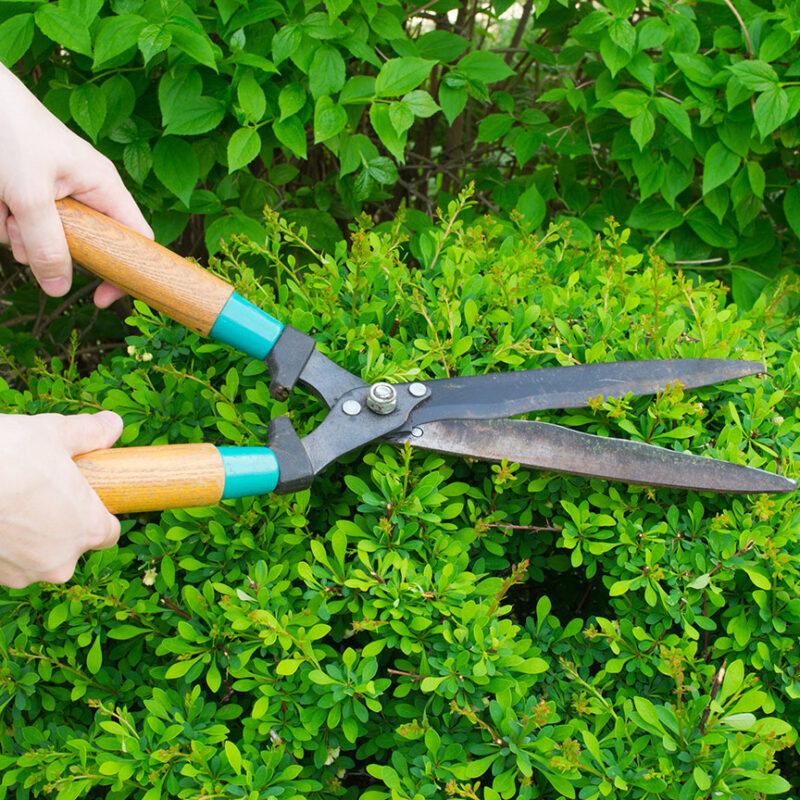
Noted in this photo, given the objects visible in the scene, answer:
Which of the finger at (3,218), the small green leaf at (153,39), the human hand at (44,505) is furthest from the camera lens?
the small green leaf at (153,39)

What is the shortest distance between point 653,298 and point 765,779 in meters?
1.06

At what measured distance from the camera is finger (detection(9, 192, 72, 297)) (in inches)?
57.8

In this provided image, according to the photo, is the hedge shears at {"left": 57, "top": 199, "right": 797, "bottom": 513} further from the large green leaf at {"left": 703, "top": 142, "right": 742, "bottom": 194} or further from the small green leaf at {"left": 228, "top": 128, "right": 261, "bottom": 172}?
the large green leaf at {"left": 703, "top": 142, "right": 742, "bottom": 194}

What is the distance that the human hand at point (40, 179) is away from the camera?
4.81ft

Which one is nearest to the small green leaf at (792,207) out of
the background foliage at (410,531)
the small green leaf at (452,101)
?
the background foliage at (410,531)

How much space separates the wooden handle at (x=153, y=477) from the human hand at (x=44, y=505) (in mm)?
32

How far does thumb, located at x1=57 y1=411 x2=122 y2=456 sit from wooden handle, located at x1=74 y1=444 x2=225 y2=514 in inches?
0.8

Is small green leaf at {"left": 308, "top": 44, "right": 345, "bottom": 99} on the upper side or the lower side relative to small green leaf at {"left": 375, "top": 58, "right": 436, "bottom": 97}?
upper

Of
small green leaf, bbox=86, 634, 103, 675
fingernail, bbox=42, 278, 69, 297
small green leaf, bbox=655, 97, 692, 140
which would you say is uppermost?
fingernail, bbox=42, 278, 69, 297

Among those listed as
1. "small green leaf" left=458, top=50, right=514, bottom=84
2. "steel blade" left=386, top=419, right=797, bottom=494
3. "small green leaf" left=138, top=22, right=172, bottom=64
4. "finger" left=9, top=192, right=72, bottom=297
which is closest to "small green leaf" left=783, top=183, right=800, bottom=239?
"small green leaf" left=458, top=50, right=514, bottom=84

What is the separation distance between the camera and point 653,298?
1.85 metres

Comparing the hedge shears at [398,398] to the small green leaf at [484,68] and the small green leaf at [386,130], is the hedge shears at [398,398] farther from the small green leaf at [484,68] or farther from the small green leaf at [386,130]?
the small green leaf at [484,68]

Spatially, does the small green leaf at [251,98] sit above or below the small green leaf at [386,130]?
above

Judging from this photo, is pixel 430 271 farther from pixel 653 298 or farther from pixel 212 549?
pixel 212 549
